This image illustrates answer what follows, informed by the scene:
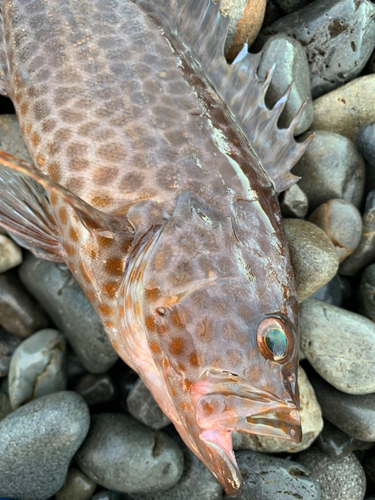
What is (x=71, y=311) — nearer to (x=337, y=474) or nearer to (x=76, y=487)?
(x=76, y=487)

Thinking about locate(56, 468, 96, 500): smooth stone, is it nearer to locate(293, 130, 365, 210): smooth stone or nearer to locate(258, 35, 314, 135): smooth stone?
locate(293, 130, 365, 210): smooth stone

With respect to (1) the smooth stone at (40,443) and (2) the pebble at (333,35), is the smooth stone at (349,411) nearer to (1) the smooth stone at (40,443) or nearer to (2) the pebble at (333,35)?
(1) the smooth stone at (40,443)

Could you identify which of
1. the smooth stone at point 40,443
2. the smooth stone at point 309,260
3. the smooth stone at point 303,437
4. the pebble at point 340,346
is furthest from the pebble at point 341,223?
the smooth stone at point 40,443

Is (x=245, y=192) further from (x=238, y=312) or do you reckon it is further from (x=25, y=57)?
(x=25, y=57)

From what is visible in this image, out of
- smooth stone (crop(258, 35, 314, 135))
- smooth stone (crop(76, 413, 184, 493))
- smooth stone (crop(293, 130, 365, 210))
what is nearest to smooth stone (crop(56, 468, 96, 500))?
smooth stone (crop(76, 413, 184, 493))

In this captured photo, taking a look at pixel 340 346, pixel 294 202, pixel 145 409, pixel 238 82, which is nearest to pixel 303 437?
pixel 340 346

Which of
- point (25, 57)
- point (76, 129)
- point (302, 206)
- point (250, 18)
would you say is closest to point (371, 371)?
point (302, 206)
